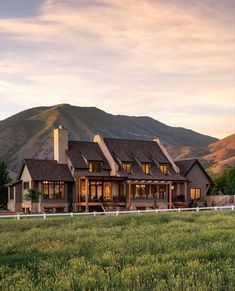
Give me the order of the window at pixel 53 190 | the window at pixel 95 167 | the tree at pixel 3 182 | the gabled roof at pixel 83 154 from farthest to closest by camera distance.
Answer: the tree at pixel 3 182 < the window at pixel 95 167 < the gabled roof at pixel 83 154 < the window at pixel 53 190

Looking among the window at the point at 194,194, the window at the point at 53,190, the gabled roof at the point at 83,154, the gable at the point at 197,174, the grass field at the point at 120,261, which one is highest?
the gabled roof at the point at 83,154

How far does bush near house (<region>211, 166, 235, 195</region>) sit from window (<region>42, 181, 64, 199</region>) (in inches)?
1062

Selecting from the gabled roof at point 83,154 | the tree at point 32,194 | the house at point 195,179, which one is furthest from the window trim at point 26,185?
the house at point 195,179

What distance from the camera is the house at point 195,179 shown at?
73812 millimetres

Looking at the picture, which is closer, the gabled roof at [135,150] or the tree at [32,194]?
the tree at [32,194]

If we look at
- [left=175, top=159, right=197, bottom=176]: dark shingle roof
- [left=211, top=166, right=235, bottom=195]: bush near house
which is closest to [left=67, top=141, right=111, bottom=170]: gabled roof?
[left=175, top=159, right=197, bottom=176]: dark shingle roof

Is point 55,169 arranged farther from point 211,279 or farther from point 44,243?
point 211,279

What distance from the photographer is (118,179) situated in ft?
212

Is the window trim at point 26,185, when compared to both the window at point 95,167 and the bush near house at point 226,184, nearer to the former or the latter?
the window at point 95,167

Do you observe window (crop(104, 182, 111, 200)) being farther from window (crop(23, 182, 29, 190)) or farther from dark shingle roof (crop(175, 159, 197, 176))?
dark shingle roof (crop(175, 159, 197, 176))

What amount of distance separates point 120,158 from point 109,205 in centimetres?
727

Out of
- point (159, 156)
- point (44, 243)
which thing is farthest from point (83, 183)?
point (44, 243)

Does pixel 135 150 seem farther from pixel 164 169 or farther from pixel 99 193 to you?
pixel 99 193

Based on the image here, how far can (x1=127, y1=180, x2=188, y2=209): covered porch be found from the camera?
219 ft
